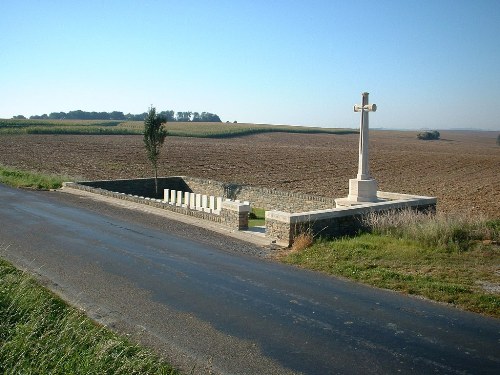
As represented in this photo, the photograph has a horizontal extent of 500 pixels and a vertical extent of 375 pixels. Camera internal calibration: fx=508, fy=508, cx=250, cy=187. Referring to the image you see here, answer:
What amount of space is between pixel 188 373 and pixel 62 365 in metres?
1.16

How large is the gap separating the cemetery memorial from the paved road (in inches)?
51.9

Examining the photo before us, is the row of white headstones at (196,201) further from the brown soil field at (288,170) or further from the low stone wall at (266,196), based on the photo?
the brown soil field at (288,170)

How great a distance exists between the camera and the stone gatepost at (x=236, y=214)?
508 inches

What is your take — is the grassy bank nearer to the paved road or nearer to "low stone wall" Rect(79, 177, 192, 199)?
the paved road

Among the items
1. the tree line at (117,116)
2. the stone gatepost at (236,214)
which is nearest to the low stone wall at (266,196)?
the stone gatepost at (236,214)

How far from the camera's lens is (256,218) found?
15992 mm

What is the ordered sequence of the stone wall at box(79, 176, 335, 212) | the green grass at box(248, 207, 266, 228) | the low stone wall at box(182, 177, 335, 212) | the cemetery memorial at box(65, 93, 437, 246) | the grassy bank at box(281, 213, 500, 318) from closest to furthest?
the grassy bank at box(281, 213, 500, 318) < the cemetery memorial at box(65, 93, 437, 246) < the green grass at box(248, 207, 266, 228) < the low stone wall at box(182, 177, 335, 212) < the stone wall at box(79, 176, 335, 212)

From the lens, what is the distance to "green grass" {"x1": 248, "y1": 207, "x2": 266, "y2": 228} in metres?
14.5

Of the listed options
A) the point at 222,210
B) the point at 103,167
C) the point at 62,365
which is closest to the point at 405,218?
the point at 222,210

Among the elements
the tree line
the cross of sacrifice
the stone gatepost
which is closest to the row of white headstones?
the stone gatepost

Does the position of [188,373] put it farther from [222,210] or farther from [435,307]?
[222,210]

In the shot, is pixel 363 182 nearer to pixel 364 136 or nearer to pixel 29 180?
pixel 364 136

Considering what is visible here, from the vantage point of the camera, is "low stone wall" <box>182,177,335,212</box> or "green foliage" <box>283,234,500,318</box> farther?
"low stone wall" <box>182,177,335,212</box>

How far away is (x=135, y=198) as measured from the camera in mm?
17312
